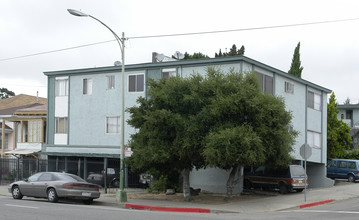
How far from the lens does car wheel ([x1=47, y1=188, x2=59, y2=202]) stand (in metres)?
19.9

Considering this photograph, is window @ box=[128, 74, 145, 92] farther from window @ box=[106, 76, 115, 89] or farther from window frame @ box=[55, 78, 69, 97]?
window frame @ box=[55, 78, 69, 97]

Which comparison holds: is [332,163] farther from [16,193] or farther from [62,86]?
[16,193]

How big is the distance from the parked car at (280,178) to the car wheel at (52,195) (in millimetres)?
11177

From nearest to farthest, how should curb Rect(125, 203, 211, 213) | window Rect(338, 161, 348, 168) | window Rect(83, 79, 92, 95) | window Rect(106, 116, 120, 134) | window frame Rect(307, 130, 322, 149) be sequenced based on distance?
1. curb Rect(125, 203, 211, 213)
2. window Rect(106, 116, 120, 134)
3. window Rect(83, 79, 92, 95)
4. window frame Rect(307, 130, 322, 149)
5. window Rect(338, 161, 348, 168)

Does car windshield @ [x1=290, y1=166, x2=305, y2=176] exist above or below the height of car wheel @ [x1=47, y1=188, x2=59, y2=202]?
above

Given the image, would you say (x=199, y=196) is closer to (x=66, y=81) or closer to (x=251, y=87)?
(x=251, y=87)

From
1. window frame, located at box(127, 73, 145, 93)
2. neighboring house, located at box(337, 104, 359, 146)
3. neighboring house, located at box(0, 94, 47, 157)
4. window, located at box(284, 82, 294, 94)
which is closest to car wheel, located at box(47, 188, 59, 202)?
window frame, located at box(127, 73, 145, 93)

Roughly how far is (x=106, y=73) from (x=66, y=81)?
3567mm

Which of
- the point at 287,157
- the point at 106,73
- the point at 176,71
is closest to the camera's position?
the point at 287,157

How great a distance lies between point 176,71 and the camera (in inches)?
1080

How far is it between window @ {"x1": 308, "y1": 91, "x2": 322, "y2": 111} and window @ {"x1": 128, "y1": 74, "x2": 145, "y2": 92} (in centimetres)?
1160

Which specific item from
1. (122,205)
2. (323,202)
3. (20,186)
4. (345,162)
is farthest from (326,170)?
(20,186)

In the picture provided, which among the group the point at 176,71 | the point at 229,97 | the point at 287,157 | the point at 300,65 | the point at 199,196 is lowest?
the point at 199,196

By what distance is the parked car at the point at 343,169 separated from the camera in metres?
33.4
